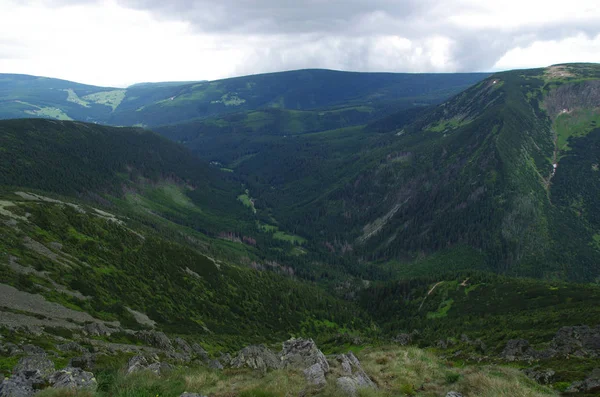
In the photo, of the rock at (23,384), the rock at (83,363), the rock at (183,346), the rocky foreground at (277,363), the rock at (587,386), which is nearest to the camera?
the rock at (23,384)

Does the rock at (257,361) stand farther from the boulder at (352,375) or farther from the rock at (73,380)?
the rock at (73,380)

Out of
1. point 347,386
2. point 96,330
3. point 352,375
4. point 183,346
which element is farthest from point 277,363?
point 96,330

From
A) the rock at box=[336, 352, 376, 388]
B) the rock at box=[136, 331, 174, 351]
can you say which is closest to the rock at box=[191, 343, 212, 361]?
the rock at box=[136, 331, 174, 351]

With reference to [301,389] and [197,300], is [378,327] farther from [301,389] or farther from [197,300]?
[301,389]

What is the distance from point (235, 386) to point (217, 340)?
77557 millimetres

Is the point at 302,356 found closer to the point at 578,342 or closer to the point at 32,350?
the point at 32,350

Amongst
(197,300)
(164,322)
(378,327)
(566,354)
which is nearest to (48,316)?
(164,322)

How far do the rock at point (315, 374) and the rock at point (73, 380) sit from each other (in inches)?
578

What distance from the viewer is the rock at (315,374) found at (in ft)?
87.1

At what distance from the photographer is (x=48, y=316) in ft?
204

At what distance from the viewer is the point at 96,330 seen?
64500 millimetres

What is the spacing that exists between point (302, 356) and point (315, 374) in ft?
31.4

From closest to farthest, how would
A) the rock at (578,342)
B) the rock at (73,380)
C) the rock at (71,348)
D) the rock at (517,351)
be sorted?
the rock at (73,380) → the rock at (71,348) → the rock at (578,342) → the rock at (517,351)

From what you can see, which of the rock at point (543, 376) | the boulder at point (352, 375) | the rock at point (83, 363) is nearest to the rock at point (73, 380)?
the rock at point (83, 363)
